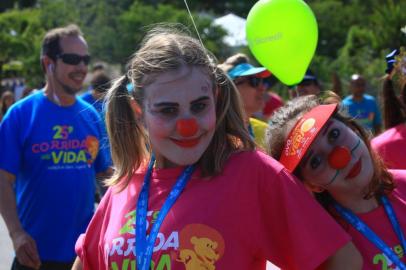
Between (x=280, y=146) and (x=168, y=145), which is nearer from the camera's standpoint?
(x=168, y=145)

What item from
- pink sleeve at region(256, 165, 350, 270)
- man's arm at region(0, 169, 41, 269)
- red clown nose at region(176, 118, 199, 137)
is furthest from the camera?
man's arm at region(0, 169, 41, 269)

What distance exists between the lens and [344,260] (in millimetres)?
2092

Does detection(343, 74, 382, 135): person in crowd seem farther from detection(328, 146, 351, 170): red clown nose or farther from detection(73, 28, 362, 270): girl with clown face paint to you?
detection(73, 28, 362, 270): girl with clown face paint

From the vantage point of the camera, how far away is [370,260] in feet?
7.68

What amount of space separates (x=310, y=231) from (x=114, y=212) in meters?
0.71

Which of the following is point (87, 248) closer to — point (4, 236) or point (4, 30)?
point (4, 236)

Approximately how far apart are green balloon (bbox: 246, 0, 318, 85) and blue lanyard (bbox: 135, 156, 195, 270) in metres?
1.19

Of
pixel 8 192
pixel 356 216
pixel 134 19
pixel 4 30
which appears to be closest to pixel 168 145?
pixel 356 216

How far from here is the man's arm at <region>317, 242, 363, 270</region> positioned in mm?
2090

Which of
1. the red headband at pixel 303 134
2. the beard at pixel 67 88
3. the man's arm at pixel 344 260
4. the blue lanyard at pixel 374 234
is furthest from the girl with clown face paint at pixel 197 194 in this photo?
the beard at pixel 67 88

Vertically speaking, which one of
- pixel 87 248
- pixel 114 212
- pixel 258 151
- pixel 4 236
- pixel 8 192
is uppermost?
pixel 258 151

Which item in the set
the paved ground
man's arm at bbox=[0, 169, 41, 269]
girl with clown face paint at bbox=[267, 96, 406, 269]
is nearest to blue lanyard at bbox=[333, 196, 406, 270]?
girl with clown face paint at bbox=[267, 96, 406, 269]

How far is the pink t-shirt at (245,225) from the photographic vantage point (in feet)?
6.84

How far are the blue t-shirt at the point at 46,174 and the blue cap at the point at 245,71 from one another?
1.35m
